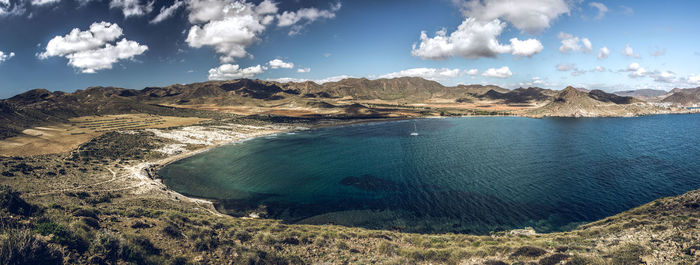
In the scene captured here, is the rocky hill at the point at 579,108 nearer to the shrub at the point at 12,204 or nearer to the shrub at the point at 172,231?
the shrub at the point at 172,231

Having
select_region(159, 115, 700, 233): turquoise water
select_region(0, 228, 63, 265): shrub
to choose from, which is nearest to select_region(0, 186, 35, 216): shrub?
select_region(0, 228, 63, 265): shrub

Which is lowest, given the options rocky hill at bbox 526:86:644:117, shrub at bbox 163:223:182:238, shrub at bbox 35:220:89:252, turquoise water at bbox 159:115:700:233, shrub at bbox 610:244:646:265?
turquoise water at bbox 159:115:700:233

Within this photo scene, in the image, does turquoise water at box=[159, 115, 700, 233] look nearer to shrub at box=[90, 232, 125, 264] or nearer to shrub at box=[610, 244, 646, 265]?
shrub at box=[610, 244, 646, 265]

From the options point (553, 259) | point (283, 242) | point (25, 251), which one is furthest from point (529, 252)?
point (25, 251)

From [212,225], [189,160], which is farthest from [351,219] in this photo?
[189,160]

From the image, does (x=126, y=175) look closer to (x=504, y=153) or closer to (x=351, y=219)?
(x=351, y=219)

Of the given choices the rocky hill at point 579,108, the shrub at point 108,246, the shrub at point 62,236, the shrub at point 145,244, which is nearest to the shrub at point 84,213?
the shrub at point 62,236

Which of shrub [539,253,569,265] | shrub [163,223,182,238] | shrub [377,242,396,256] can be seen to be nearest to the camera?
shrub [539,253,569,265]
